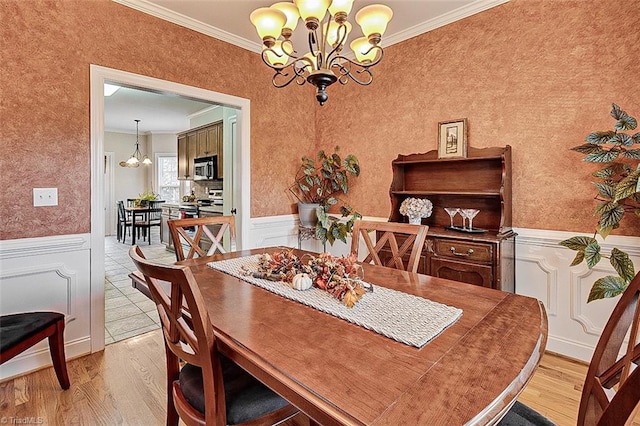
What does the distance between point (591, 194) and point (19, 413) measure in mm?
3730

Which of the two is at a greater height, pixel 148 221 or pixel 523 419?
pixel 148 221

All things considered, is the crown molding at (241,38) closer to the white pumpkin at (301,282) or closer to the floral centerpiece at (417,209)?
the floral centerpiece at (417,209)

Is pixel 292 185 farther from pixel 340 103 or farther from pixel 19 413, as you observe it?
pixel 19 413

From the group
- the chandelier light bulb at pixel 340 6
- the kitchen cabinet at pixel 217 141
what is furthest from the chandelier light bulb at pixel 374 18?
the kitchen cabinet at pixel 217 141

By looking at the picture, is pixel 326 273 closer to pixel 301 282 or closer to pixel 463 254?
pixel 301 282

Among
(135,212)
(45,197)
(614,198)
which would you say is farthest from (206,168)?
(614,198)

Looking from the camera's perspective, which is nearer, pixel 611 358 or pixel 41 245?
pixel 611 358

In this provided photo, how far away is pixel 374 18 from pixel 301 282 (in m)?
1.36

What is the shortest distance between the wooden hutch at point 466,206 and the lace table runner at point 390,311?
1.23m

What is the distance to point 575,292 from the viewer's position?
2.31 m

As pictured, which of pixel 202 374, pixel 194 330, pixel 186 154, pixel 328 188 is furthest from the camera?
pixel 186 154

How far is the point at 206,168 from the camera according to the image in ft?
18.2

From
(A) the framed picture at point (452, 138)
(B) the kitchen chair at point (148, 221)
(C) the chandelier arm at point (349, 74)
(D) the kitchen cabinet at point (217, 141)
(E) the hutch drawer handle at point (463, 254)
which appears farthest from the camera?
(B) the kitchen chair at point (148, 221)

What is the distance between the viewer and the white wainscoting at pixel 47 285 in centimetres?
211
